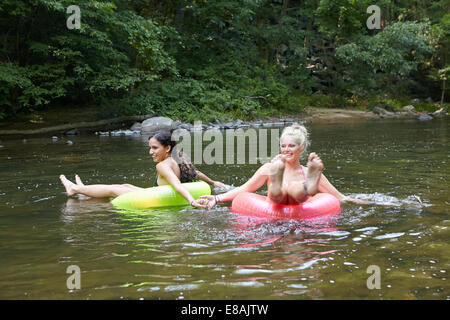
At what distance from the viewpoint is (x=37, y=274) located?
320 cm

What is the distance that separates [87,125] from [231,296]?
584 inches

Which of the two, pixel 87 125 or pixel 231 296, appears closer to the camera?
pixel 231 296

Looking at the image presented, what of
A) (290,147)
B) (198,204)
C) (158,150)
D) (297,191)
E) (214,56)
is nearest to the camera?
(297,191)

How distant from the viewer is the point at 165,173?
220 inches

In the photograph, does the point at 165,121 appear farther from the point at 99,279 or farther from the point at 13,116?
the point at 99,279

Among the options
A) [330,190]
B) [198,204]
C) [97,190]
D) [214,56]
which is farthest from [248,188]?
[214,56]

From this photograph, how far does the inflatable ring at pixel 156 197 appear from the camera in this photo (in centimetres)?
547

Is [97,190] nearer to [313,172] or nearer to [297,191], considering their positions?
[297,191]

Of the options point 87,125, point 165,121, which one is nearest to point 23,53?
point 87,125

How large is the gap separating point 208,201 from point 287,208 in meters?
0.98

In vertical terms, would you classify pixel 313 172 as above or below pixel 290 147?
below

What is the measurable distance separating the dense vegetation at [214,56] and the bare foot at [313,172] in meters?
11.2

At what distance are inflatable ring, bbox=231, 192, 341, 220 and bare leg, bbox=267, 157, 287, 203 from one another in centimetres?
14

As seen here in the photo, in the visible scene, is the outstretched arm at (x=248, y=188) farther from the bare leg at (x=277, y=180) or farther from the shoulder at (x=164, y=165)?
the shoulder at (x=164, y=165)
